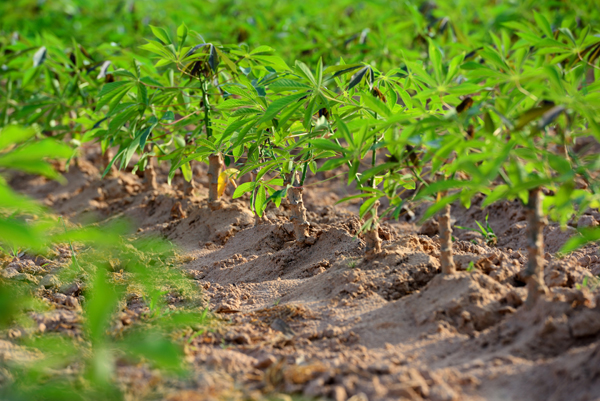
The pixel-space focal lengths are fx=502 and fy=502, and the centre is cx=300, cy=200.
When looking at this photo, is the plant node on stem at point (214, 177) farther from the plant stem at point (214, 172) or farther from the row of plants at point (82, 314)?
the row of plants at point (82, 314)

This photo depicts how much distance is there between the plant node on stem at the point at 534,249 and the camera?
1.40 m

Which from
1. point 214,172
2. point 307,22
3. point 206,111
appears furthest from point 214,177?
point 307,22

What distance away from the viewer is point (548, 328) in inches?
52.2

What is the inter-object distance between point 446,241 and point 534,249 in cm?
28

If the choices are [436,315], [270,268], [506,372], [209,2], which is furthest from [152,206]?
[209,2]

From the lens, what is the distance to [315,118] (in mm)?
2068

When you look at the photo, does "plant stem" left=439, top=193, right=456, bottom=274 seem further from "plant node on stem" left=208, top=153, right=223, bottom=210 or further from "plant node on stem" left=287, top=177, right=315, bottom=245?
"plant node on stem" left=208, top=153, right=223, bottom=210

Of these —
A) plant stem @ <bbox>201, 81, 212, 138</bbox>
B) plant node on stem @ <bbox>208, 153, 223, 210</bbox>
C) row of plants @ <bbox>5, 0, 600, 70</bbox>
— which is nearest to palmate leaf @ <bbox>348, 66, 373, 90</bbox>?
plant stem @ <bbox>201, 81, 212, 138</bbox>

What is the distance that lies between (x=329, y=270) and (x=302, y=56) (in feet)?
8.05

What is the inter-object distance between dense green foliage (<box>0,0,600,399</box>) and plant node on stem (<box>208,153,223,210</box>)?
0.36 feet

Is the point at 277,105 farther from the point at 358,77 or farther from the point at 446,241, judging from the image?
the point at 446,241

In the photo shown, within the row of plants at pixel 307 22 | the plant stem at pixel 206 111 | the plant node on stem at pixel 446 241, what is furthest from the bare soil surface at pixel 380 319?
the row of plants at pixel 307 22

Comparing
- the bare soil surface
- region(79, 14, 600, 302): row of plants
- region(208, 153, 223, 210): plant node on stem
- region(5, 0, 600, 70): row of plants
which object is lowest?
the bare soil surface

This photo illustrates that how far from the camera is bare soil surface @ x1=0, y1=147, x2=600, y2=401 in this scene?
4.01 feet
